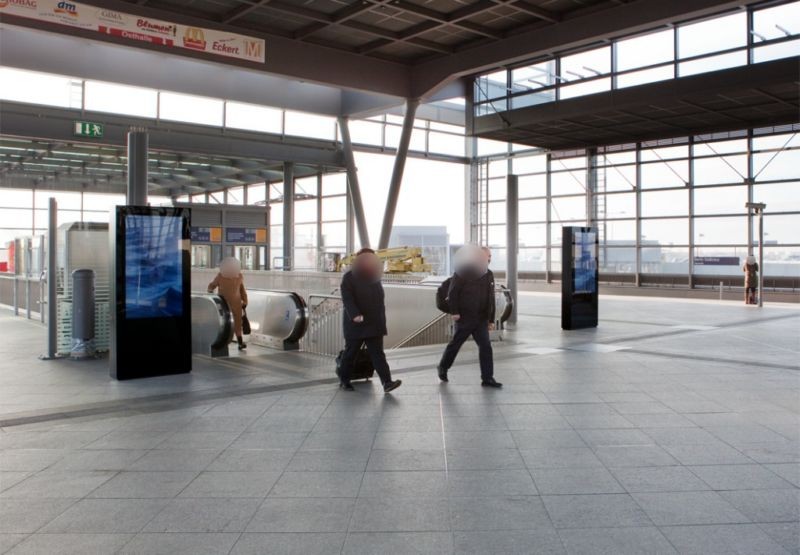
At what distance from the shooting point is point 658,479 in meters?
4.65

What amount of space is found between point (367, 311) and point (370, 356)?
0.56 metres

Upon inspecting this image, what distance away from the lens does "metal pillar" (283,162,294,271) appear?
97.9ft

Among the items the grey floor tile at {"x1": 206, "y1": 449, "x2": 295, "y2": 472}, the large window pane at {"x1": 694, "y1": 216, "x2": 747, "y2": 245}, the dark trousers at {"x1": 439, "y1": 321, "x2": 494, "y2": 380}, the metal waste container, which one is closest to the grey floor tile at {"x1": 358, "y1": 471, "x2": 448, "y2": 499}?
the grey floor tile at {"x1": 206, "y1": 449, "x2": 295, "y2": 472}

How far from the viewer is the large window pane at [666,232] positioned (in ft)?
90.7

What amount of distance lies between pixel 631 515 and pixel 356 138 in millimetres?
28586

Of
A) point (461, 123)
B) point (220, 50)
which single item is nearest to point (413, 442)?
point (220, 50)

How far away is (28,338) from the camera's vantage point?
13.3 meters

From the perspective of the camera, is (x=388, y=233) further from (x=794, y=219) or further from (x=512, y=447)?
(x=512, y=447)

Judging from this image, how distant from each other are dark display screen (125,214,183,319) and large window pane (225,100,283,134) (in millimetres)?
18607

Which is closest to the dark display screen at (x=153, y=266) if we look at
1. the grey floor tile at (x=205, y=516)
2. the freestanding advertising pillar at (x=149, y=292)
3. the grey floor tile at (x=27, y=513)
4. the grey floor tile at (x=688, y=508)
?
the freestanding advertising pillar at (x=149, y=292)

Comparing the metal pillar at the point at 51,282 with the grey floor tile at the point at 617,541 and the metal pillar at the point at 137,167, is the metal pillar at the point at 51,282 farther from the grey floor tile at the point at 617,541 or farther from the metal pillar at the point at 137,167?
the grey floor tile at the point at 617,541

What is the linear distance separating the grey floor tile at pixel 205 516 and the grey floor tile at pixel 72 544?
20 cm

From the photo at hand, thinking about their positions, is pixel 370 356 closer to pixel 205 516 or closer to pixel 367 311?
pixel 367 311

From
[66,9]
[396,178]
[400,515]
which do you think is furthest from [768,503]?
[396,178]
